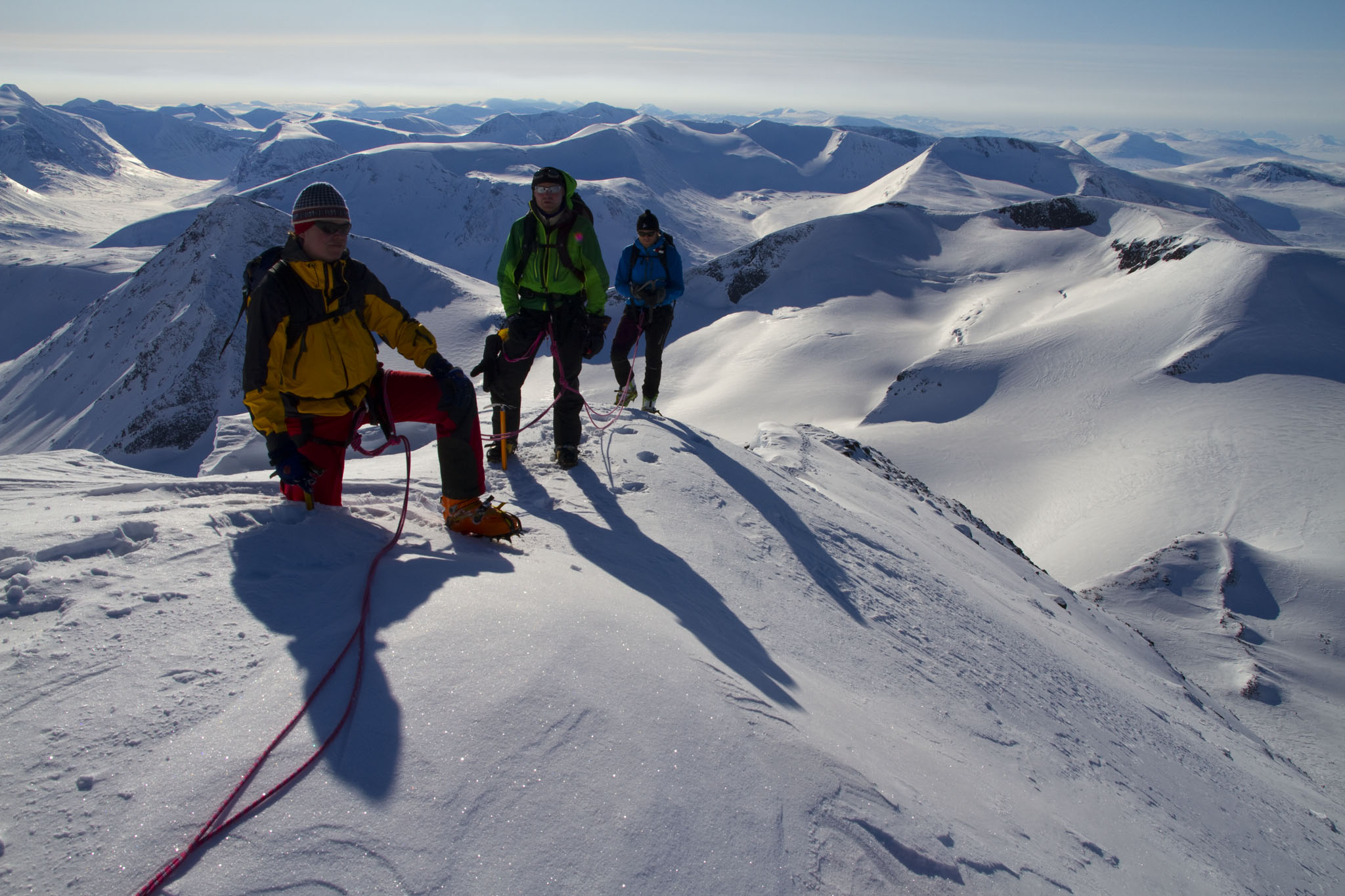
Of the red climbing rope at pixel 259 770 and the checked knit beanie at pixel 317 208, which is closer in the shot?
the red climbing rope at pixel 259 770

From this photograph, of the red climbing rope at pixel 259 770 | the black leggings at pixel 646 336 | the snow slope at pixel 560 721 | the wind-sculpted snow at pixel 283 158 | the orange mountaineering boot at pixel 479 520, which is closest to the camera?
the red climbing rope at pixel 259 770

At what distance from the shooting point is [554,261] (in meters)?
5.68

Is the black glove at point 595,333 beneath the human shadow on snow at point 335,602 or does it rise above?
above

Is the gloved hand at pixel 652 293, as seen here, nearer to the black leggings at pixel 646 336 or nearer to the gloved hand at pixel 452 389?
the black leggings at pixel 646 336

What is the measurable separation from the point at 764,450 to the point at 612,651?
7.34 meters

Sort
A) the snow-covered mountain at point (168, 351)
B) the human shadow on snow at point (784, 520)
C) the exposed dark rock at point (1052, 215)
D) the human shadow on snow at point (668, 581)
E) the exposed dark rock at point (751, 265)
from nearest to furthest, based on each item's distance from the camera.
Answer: the human shadow on snow at point (668, 581), the human shadow on snow at point (784, 520), the snow-covered mountain at point (168, 351), the exposed dark rock at point (751, 265), the exposed dark rock at point (1052, 215)

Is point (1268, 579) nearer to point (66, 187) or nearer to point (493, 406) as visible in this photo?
point (493, 406)

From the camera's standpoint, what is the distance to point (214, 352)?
2988cm

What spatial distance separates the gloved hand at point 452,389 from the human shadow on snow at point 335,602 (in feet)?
2.89

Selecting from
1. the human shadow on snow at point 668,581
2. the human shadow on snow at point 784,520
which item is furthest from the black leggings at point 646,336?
the human shadow on snow at point 668,581

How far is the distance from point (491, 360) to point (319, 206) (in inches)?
83.9

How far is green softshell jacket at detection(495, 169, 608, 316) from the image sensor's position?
18.5 feet

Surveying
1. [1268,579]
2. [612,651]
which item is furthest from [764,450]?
[1268,579]

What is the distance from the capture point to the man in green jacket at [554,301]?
5.64 metres
